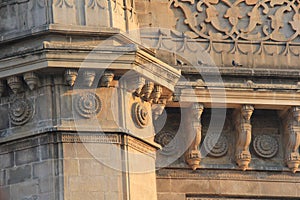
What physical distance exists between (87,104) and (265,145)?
8.80 ft

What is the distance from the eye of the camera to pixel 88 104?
1970cm

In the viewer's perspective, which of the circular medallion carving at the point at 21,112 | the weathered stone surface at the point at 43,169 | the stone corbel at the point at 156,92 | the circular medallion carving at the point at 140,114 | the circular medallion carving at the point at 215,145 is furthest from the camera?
the circular medallion carving at the point at 215,145

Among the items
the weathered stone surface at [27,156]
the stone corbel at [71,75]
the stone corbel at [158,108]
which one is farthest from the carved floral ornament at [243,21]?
the weathered stone surface at [27,156]

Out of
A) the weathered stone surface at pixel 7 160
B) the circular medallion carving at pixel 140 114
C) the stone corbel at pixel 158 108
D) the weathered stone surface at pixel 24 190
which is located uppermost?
the stone corbel at pixel 158 108

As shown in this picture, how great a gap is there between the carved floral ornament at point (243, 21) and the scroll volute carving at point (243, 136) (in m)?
0.75

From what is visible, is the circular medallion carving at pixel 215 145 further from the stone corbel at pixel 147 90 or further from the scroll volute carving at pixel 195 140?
the stone corbel at pixel 147 90

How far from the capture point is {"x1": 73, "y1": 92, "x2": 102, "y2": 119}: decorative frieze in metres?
19.7

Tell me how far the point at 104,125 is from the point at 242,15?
2.80 meters

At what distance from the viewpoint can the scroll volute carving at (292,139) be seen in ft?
70.1

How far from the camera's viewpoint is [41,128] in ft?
64.1

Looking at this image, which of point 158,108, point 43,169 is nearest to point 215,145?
point 158,108

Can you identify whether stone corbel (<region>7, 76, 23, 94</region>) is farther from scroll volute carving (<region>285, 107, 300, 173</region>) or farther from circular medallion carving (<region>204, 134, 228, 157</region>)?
scroll volute carving (<region>285, 107, 300, 173</region>)

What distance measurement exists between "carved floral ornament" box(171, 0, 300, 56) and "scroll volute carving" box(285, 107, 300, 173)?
783mm

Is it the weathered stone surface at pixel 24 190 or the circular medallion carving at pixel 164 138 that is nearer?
the weathered stone surface at pixel 24 190
